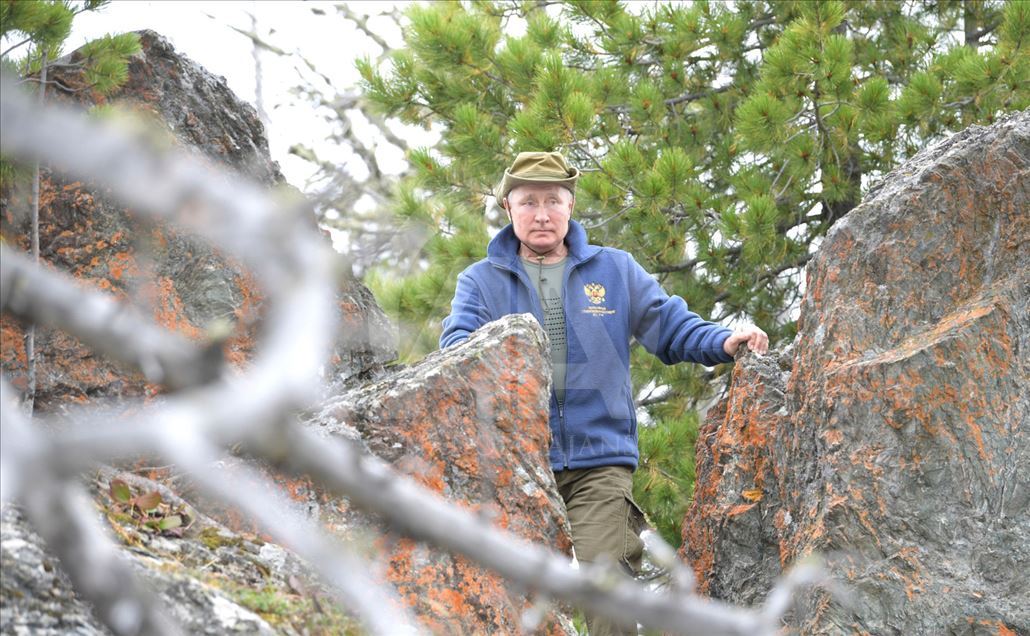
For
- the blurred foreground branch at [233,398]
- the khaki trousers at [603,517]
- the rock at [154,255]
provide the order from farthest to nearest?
the khaki trousers at [603,517] → the rock at [154,255] → the blurred foreground branch at [233,398]

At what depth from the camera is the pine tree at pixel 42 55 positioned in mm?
3260

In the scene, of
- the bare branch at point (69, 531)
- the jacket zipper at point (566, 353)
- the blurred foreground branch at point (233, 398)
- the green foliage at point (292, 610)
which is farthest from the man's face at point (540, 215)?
the blurred foreground branch at point (233, 398)

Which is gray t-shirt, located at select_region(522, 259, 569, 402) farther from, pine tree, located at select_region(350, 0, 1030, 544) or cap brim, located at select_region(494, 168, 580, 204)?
pine tree, located at select_region(350, 0, 1030, 544)

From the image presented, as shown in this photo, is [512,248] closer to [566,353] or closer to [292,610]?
[566,353]

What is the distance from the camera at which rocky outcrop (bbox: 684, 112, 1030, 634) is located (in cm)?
357

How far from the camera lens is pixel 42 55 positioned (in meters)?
3.62

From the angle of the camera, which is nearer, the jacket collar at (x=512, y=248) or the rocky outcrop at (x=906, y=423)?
the rocky outcrop at (x=906, y=423)

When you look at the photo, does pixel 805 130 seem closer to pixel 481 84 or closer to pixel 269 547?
pixel 481 84

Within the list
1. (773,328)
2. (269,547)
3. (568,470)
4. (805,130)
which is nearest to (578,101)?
(805,130)

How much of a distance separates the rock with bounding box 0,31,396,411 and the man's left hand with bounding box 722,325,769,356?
1.35 metres

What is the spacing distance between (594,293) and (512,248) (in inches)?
15.9

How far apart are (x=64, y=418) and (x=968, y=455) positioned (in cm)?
292

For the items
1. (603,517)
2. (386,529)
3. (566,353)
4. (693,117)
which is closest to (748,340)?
(566,353)

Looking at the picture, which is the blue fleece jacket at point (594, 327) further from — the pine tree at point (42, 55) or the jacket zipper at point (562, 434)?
the pine tree at point (42, 55)
